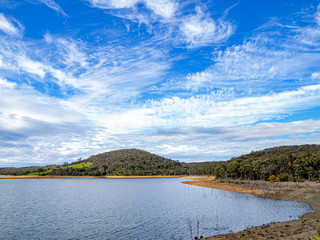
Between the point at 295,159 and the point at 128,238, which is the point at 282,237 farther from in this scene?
the point at 295,159

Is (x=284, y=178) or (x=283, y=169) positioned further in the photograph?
(x=283, y=169)

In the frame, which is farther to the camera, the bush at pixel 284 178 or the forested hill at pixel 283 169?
the bush at pixel 284 178

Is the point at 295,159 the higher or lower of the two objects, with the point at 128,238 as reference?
higher

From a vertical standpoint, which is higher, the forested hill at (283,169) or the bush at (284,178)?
the forested hill at (283,169)

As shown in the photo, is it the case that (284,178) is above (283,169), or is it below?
below

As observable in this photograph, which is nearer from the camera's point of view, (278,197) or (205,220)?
(205,220)

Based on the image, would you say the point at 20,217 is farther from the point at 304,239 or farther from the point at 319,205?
the point at 319,205

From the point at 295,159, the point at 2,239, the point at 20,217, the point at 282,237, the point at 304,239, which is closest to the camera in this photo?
the point at 304,239

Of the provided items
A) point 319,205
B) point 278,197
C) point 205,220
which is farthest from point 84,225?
point 278,197

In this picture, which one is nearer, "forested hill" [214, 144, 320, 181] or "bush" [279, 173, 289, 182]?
"forested hill" [214, 144, 320, 181]

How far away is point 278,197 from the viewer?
7494cm

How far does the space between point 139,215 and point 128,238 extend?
17727 millimetres

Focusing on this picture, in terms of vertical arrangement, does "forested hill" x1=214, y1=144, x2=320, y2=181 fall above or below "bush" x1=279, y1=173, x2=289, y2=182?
above

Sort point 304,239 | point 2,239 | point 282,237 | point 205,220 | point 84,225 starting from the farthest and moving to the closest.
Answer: point 205,220 < point 84,225 < point 2,239 < point 282,237 < point 304,239
